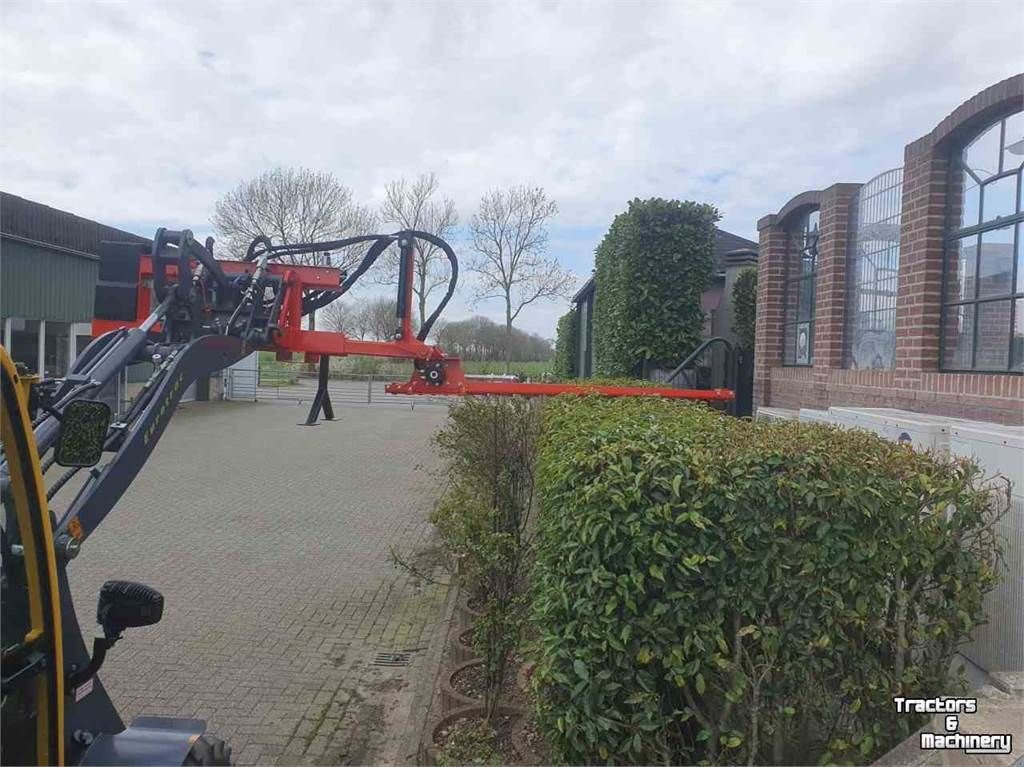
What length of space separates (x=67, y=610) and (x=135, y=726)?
2.00ft

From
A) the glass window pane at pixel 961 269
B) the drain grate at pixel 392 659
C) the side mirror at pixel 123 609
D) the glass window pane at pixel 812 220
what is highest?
the glass window pane at pixel 812 220

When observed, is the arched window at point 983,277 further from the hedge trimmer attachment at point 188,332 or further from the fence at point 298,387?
the fence at point 298,387

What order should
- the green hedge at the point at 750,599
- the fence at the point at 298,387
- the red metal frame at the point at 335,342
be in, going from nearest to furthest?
1. the green hedge at the point at 750,599
2. the red metal frame at the point at 335,342
3. the fence at the point at 298,387

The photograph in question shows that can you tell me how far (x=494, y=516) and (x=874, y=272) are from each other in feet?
13.5

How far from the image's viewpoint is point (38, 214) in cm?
1692

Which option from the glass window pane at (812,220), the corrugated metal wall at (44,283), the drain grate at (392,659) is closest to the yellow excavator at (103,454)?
the drain grate at (392,659)

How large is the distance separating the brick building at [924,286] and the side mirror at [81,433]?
4.51m

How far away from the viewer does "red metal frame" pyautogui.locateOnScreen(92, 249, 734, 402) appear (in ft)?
15.4

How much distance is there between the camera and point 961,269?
18.5 ft

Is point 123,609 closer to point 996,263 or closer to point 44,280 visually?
point 996,263

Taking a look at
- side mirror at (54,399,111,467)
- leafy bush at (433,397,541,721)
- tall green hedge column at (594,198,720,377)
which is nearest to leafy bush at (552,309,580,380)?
tall green hedge column at (594,198,720,377)

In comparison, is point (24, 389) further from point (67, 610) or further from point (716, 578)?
point (716, 578)

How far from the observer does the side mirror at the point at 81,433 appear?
254 centimetres

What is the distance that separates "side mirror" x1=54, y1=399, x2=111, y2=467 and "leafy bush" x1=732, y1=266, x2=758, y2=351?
950 cm
